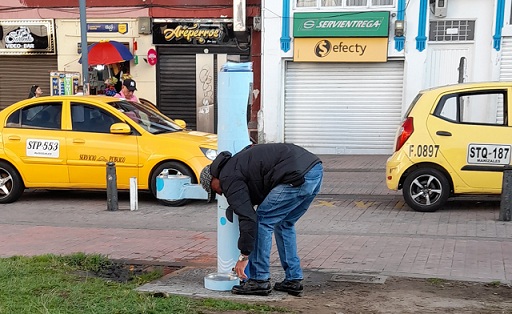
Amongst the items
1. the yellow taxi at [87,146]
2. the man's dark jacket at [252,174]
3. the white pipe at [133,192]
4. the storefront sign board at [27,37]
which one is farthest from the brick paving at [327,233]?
the storefront sign board at [27,37]

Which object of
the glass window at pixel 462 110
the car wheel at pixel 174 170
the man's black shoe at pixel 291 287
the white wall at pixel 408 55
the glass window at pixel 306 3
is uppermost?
the glass window at pixel 306 3

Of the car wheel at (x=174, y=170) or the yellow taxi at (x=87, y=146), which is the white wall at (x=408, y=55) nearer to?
the yellow taxi at (x=87, y=146)

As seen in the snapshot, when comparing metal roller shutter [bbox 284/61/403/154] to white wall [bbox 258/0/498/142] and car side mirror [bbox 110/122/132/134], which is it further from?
car side mirror [bbox 110/122/132/134]

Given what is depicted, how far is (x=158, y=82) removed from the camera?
64.2ft

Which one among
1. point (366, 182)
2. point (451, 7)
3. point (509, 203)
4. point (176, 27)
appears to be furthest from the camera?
point (176, 27)

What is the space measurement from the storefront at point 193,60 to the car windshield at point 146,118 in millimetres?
7716

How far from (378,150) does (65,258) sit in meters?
12.7

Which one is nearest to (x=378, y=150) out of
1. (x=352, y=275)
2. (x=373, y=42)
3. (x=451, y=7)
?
(x=373, y=42)

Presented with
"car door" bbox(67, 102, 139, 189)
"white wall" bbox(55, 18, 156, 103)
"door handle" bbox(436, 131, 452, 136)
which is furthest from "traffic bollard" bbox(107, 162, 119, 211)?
"white wall" bbox(55, 18, 156, 103)

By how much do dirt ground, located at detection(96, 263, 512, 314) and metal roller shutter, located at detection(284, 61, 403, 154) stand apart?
1239 cm

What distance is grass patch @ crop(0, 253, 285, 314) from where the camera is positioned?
4.83 m

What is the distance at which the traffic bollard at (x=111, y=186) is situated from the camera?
32.7 ft

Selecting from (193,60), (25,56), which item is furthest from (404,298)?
(25,56)

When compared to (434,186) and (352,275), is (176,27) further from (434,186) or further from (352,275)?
(352,275)
